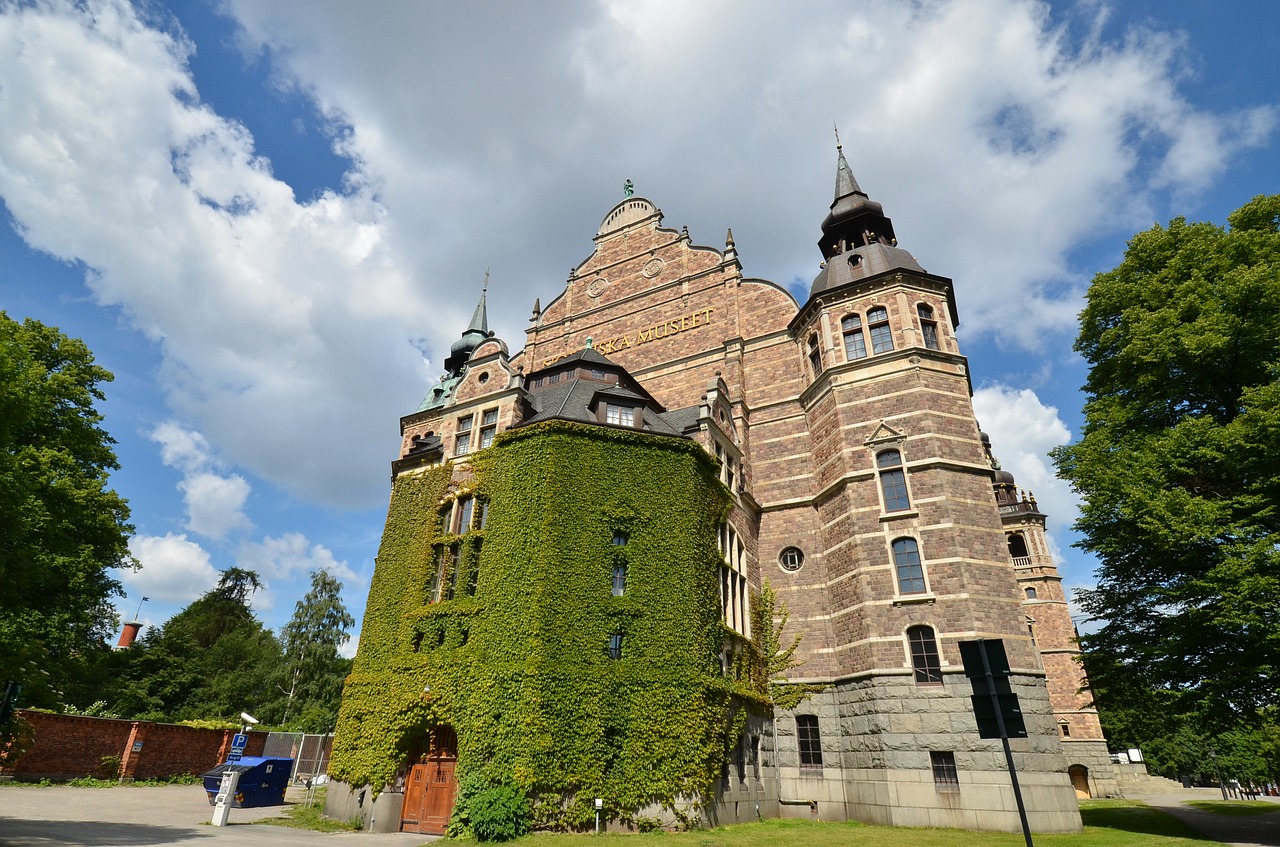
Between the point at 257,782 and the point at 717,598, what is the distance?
1955 cm

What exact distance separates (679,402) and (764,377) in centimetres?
417

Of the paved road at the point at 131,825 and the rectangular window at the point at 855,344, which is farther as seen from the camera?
the rectangular window at the point at 855,344

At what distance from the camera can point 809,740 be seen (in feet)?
71.4

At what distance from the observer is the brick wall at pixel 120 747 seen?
25.0 meters

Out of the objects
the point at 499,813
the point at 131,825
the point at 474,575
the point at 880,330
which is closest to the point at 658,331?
the point at 880,330

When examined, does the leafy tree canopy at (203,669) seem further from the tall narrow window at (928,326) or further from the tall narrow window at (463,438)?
the tall narrow window at (928,326)

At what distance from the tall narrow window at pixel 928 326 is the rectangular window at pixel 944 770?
14.2m

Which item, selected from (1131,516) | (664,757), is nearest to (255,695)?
(664,757)

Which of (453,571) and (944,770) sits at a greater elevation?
(453,571)

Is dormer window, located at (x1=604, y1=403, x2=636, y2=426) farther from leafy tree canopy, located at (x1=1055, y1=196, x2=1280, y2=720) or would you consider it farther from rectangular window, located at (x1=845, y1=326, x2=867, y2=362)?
leafy tree canopy, located at (x1=1055, y1=196, x2=1280, y2=720)

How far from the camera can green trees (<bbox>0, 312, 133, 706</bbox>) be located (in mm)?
12781

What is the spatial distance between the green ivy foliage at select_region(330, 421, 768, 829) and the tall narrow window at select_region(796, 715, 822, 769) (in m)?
1.94

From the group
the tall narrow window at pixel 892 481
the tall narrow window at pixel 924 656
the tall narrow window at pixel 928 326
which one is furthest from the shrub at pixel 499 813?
the tall narrow window at pixel 928 326

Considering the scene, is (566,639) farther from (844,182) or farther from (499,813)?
(844,182)
